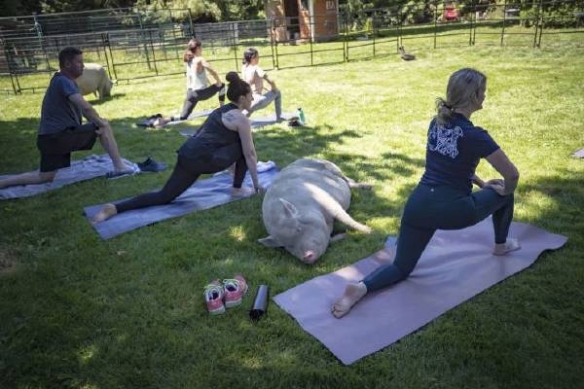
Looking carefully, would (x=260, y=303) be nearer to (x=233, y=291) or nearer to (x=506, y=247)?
(x=233, y=291)

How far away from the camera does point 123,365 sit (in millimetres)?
3074

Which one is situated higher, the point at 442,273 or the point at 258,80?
the point at 258,80

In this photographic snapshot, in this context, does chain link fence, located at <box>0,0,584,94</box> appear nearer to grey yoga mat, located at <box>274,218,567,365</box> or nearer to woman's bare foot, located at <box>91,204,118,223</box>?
woman's bare foot, located at <box>91,204,118,223</box>

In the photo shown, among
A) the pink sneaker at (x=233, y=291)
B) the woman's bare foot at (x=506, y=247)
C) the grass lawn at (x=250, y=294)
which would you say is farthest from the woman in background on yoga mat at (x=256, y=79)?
the woman's bare foot at (x=506, y=247)

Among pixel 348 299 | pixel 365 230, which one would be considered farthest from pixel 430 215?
pixel 365 230

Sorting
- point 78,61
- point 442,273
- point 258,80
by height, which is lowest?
point 442,273

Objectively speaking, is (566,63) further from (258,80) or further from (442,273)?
(442,273)

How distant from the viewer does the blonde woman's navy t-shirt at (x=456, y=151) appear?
3.13m

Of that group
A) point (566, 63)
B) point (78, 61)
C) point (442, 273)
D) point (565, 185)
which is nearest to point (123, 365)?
point (442, 273)

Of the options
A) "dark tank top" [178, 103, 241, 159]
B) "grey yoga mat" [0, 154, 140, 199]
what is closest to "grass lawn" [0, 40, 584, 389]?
"grey yoga mat" [0, 154, 140, 199]

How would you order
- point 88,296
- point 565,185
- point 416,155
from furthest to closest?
1. point 416,155
2. point 565,185
3. point 88,296

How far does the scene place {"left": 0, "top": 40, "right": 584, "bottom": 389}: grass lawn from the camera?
2934 millimetres

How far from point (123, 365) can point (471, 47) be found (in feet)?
63.0

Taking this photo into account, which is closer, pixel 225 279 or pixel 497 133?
pixel 225 279
